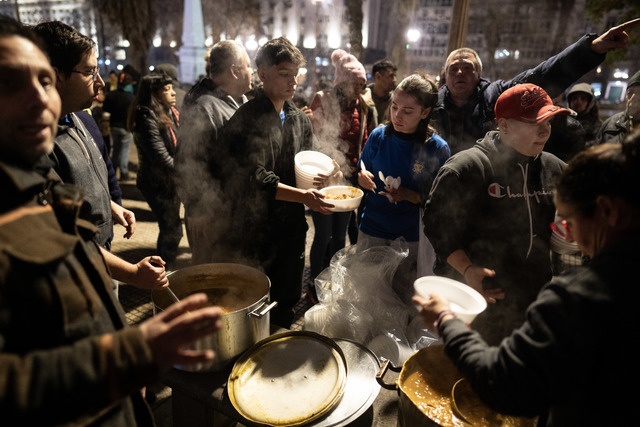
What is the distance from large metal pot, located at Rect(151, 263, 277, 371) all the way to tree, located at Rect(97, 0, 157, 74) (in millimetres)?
15246

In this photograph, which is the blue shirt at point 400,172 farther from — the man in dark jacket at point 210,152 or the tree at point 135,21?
the tree at point 135,21

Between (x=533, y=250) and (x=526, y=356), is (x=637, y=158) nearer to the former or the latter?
(x=526, y=356)

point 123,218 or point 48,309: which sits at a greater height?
point 48,309

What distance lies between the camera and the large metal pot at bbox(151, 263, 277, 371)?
1.88 m

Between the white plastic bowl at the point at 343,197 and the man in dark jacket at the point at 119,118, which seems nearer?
the white plastic bowl at the point at 343,197

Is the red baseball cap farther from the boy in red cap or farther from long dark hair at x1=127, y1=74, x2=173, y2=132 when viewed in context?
long dark hair at x1=127, y1=74, x2=173, y2=132

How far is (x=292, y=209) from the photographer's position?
3.36m

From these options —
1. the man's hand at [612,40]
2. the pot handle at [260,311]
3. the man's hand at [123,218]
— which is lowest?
the pot handle at [260,311]

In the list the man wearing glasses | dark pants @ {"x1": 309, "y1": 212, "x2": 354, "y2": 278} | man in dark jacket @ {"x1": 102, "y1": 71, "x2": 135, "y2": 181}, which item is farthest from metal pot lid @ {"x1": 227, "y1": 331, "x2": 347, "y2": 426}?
man in dark jacket @ {"x1": 102, "y1": 71, "x2": 135, "y2": 181}

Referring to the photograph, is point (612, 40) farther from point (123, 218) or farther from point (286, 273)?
point (123, 218)

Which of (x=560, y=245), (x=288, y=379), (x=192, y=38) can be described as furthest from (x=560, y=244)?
(x=192, y=38)

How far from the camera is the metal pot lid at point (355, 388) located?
1.66 meters

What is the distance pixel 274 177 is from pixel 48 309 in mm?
2102

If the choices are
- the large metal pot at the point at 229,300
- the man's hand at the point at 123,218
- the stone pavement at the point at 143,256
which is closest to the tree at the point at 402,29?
the stone pavement at the point at 143,256
